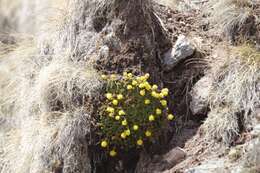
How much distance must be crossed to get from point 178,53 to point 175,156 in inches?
44.5

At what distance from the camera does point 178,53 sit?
5.42 m

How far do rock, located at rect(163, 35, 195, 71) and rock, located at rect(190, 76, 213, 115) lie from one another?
33 cm

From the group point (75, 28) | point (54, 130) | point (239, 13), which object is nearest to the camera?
point (54, 130)

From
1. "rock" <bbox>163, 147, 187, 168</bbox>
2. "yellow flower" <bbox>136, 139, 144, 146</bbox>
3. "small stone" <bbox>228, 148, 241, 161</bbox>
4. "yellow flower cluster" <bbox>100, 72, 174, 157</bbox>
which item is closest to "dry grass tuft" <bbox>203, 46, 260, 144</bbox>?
"small stone" <bbox>228, 148, 241, 161</bbox>

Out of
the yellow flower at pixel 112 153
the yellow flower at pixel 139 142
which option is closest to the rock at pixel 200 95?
the yellow flower at pixel 139 142

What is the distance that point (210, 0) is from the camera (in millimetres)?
5945

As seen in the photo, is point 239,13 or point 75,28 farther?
point 75,28

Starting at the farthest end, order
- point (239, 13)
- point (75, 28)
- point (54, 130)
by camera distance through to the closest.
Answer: point (75, 28) → point (239, 13) → point (54, 130)

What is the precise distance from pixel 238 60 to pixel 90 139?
151 cm

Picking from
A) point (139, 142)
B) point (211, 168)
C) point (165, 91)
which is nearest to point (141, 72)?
point (165, 91)

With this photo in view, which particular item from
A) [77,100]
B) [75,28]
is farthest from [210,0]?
[77,100]

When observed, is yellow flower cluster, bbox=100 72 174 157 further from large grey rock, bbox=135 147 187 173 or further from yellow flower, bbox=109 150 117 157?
large grey rock, bbox=135 147 187 173

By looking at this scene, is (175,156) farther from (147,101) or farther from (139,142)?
(147,101)

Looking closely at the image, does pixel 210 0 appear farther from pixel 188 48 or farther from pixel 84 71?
pixel 84 71
